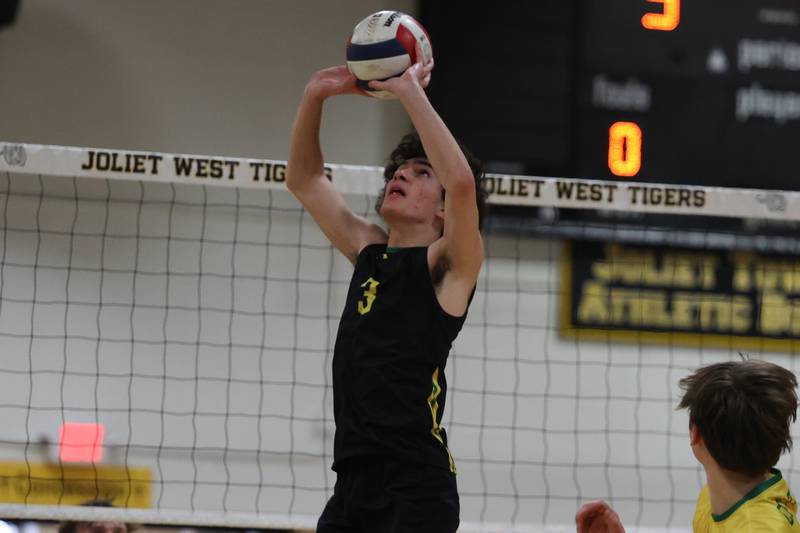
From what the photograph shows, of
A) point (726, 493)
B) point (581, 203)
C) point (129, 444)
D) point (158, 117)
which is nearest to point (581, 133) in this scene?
point (581, 203)

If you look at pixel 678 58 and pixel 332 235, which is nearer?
pixel 332 235

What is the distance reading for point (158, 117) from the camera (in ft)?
21.6

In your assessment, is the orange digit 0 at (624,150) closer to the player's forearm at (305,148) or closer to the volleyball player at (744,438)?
the player's forearm at (305,148)

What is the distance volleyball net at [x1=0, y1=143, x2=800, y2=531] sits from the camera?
20.6 feet

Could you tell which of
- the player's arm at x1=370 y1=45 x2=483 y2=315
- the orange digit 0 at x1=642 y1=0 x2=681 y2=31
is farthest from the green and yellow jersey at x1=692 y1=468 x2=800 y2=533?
A: the orange digit 0 at x1=642 y1=0 x2=681 y2=31

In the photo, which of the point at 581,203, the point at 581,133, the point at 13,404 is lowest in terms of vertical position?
the point at 13,404

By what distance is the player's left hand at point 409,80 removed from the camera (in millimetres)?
2756

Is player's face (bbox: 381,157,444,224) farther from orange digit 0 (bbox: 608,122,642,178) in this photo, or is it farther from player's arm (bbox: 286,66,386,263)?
orange digit 0 (bbox: 608,122,642,178)

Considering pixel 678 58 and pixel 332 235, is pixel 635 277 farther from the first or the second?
pixel 332 235

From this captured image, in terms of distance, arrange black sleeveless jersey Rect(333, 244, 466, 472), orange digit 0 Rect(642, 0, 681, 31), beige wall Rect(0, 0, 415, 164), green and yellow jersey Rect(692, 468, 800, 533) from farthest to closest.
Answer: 1. beige wall Rect(0, 0, 415, 164)
2. orange digit 0 Rect(642, 0, 681, 31)
3. black sleeveless jersey Rect(333, 244, 466, 472)
4. green and yellow jersey Rect(692, 468, 800, 533)

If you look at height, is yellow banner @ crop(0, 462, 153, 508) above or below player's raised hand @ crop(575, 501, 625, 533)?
below

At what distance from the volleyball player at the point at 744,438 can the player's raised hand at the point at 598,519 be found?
0.79 feet

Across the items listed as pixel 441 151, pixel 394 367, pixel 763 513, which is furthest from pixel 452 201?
pixel 763 513

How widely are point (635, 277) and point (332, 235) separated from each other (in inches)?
141
